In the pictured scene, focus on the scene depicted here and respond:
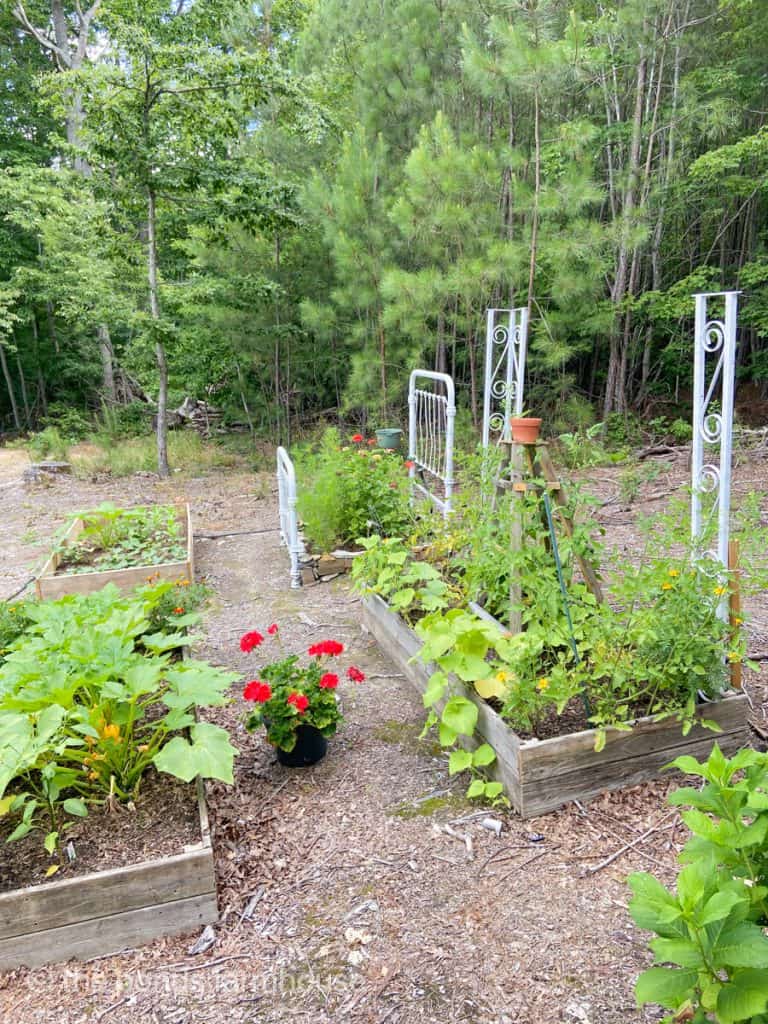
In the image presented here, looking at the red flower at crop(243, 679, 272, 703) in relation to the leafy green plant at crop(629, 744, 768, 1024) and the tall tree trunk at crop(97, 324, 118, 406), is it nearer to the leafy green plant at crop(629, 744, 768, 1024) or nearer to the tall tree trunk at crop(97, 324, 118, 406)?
the leafy green plant at crop(629, 744, 768, 1024)

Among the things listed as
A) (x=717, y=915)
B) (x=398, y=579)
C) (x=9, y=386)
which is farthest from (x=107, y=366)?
(x=717, y=915)

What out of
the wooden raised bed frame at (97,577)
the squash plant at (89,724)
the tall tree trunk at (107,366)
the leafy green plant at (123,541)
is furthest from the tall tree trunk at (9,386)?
the squash plant at (89,724)

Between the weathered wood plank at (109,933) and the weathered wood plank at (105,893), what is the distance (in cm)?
1

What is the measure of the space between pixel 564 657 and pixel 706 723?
0.44 meters

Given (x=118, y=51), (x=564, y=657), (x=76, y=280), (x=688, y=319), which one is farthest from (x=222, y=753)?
(x=76, y=280)

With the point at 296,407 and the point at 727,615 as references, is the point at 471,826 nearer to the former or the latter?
the point at 727,615

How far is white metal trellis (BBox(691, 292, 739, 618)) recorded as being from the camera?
2021mm

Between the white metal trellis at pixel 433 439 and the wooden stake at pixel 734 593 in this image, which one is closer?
the wooden stake at pixel 734 593

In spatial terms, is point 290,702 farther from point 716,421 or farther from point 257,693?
point 716,421

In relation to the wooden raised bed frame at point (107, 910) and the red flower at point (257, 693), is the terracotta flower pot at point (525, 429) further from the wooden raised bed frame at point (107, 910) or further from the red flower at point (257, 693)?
the wooden raised bed frame at point (107, 910)

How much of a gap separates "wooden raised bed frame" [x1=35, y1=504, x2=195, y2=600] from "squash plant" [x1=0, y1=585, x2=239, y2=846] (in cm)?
160

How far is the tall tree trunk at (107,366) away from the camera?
39.0 feet

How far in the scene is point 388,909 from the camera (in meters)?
1.64

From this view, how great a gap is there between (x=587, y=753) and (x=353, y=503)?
256 centimetres
